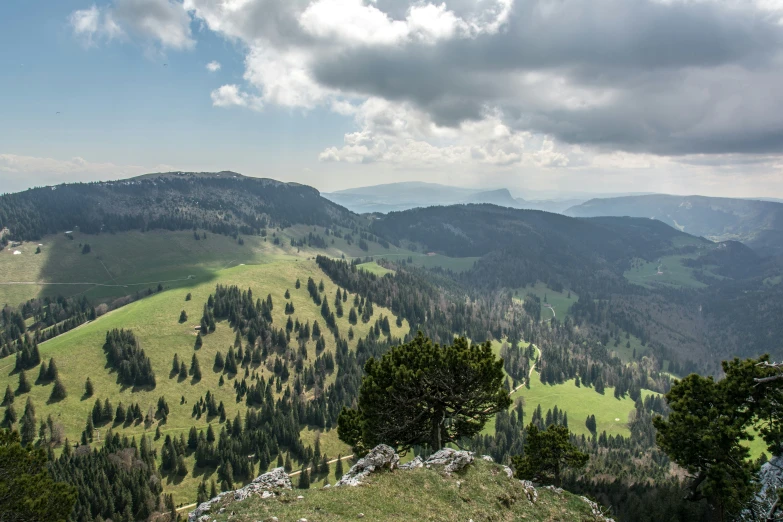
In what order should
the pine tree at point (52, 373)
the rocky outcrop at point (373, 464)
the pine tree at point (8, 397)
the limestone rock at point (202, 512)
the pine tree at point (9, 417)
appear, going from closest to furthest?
1. the limestone rock at point (202, 512)
2. the rocky outcrop at point (373, 464)
3. the pine tree at point (9, 417)
4. the pine tree at point (8, 397)
5. the pine tree at point (52, 373)

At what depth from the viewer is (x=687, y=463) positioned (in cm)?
4356

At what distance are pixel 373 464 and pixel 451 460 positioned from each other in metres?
7.39

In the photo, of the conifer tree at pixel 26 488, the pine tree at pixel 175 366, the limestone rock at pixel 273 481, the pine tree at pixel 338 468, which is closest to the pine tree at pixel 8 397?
the pine tree at pixel 175 366

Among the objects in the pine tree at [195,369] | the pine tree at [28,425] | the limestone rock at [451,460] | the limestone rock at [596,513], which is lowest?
the pine tree at [195,369]

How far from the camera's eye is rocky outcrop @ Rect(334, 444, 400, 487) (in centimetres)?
3466

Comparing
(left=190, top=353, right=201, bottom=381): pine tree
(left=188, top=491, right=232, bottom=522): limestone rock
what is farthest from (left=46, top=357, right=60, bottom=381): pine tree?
(left=188, top=491, right=232, bottom=522): limestone rock

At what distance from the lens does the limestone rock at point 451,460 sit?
37.2 meters

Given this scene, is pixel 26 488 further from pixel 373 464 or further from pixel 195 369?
pixel 195 369

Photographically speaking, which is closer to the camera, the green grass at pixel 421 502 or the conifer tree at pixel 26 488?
the green grass at pixel 421 502

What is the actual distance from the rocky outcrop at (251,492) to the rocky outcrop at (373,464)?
4966 millimetres

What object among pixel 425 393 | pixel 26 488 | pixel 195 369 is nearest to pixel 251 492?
pixel 425 393

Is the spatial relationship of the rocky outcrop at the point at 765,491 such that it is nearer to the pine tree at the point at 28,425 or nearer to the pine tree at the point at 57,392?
the pine tree at the point at 28,425

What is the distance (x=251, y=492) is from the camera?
32.0 meters

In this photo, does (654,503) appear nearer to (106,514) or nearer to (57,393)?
(106,514)
